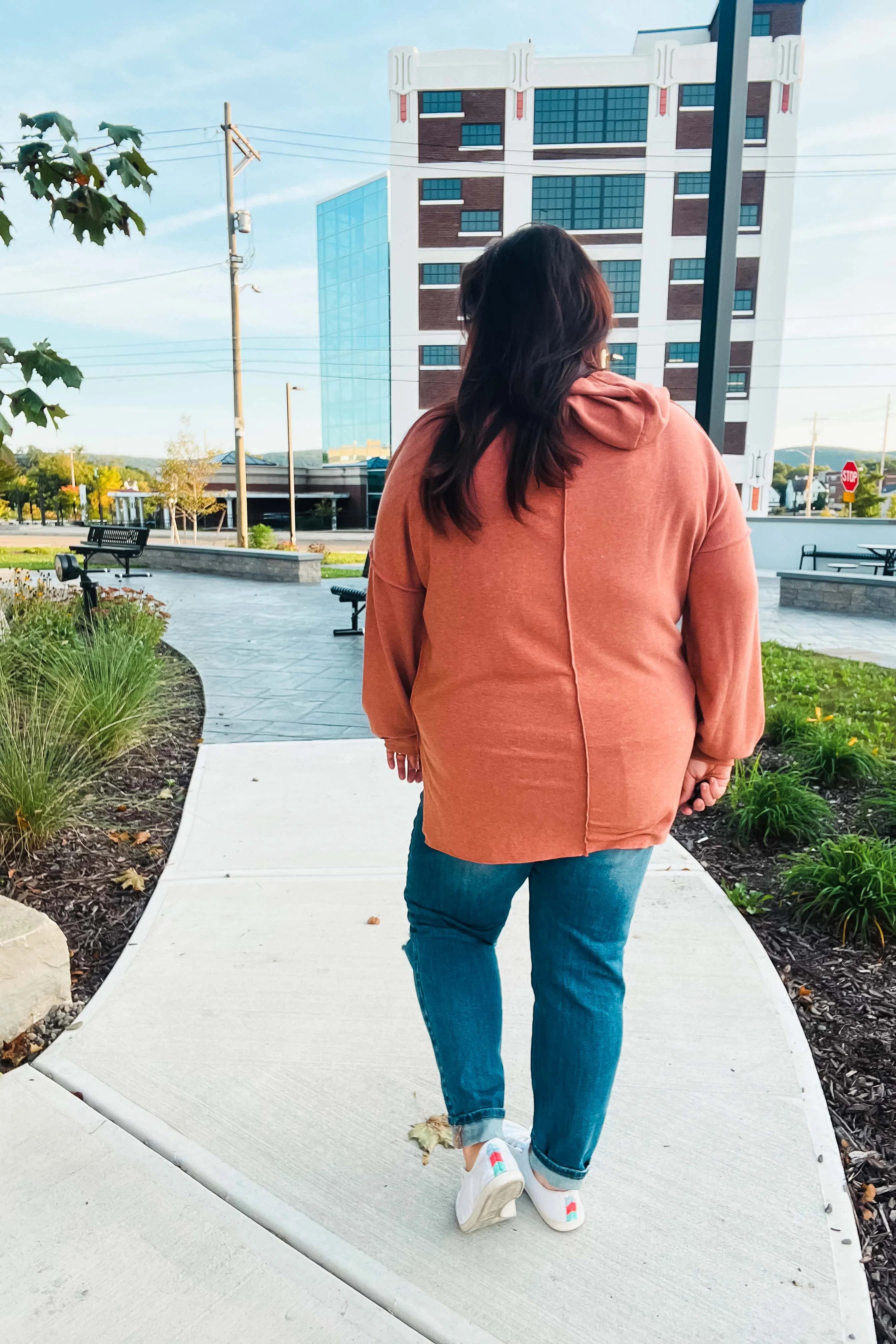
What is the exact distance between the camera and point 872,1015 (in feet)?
8.26

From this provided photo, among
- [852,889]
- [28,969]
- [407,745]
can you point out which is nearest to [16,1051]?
[28,969]

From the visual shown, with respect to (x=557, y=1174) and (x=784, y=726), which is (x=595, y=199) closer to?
(x=784, y=726)

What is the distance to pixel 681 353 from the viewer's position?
1617 inches

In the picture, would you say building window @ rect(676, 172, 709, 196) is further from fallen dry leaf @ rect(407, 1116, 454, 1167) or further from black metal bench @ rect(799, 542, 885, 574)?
fallen dry leaf @ rect(407, 1116, 454, 1167)

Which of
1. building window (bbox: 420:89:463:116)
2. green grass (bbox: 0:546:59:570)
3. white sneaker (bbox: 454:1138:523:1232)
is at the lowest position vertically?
green grass (bbox: 0:546:59:570)

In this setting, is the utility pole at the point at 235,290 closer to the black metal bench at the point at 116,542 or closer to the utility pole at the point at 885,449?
the black metal bench at the point at 116,542

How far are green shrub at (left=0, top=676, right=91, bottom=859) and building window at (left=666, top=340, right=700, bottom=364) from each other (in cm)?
4114

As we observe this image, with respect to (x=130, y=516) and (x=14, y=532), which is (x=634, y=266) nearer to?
(x=14, y=532)

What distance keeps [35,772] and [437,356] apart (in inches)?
1624

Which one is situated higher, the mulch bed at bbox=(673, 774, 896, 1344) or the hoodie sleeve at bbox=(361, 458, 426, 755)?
the hoodie sleeve at bbox=(361, 458, 426, 755)

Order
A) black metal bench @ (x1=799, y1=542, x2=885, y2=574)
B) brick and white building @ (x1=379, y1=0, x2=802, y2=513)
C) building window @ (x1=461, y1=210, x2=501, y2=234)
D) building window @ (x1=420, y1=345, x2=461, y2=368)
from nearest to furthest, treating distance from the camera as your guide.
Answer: black metal bench @ (x1=799, y1=542, x2=885, y2=574) → brick and white building @ (x1=379, y1=0, x2=802, y2=513) → building window @ (x1=461, y1=210, x2=501, y2=234) → building window @ (x1=420, y1=345, x2=461, y2=368)

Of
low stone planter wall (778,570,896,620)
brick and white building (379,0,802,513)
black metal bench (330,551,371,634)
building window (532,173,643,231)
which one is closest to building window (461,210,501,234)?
brick and white building (379,0,802,513)

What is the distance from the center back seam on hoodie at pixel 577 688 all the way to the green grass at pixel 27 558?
15.1m

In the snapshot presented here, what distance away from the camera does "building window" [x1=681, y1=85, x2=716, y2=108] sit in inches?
1597
